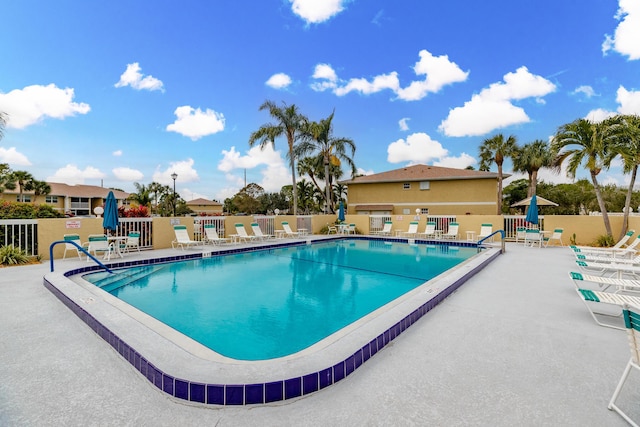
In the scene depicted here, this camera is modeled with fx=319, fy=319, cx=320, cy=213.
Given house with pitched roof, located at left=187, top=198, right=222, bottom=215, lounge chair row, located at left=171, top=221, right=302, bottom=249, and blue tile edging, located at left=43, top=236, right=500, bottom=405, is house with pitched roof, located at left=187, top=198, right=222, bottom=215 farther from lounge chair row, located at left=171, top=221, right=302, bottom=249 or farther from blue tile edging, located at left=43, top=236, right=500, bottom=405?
blue tile edging, located at left=43, top=236, right=500, bottom=405

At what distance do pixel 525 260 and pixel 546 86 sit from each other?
1425 cm

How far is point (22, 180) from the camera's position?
39062mm

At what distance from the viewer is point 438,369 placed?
119 inches

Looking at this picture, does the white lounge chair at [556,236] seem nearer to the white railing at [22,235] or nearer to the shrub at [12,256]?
the shrub at [12,256]

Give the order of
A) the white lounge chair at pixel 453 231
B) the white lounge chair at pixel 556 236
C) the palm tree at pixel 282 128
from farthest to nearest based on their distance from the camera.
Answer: the palm tree at pixel 282 128 → the white lounge chair at pixel 453 231 → the white lounge chair at pixel 556 236

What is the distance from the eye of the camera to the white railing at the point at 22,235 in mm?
9103

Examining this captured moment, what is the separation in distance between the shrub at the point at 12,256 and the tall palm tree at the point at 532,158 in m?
32.3

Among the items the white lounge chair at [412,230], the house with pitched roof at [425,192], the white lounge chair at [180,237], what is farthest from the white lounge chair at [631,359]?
the house with pitched roof at [425,192]

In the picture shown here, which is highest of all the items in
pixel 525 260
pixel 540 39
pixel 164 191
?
pixel 540 39

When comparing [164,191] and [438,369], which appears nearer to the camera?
[438,369]

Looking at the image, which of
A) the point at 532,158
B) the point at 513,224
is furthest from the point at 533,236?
the point at 532,158

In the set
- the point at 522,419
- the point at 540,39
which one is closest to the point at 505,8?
the point at 540,39

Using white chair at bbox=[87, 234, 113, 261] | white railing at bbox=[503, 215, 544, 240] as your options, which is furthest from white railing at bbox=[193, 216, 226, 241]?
white railing at bbox=[503, 215, 544, 240]

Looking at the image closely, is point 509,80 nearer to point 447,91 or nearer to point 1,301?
point 447,91
